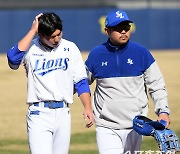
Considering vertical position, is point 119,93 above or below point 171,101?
above

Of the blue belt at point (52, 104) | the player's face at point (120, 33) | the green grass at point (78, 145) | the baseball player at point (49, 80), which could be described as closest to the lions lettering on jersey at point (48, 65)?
the baseball player at point (49, 80)

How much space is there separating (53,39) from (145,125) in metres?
1.10

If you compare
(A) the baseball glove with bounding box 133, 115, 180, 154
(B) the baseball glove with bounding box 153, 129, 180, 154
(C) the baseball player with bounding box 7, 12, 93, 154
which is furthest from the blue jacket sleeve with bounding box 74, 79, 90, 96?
(B) the baseball glove with bounding box 153, 129, 180, 154

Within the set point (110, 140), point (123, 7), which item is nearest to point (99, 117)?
point (110, 140)

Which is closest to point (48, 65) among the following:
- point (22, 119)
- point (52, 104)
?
point (52, 104)

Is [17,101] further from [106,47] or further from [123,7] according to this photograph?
[123,7]

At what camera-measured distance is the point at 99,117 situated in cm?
599

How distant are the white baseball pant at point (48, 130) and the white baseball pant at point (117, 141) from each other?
35 centimetres

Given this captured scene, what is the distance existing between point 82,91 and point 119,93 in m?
0.36

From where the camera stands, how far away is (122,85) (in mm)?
5875

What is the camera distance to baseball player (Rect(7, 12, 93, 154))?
219 inches

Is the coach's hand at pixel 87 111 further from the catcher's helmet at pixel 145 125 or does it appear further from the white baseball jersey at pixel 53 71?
the catcher's helmet at pixel 145 125

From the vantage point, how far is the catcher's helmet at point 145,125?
530cm

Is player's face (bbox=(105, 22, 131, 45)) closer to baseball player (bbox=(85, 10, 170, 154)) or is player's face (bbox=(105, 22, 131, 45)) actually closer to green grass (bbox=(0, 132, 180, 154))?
baseball player (bbox=(85, 10, 170, 154))
